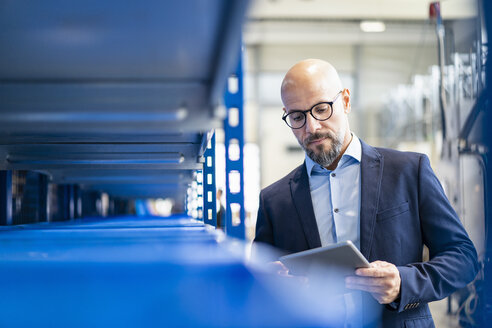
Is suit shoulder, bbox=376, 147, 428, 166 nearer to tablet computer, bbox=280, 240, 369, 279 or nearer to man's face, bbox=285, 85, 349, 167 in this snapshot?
man's face, bbox=285, 85, 349, 167

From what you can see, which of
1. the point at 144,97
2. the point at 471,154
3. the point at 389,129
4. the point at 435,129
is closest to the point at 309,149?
the point at 144,97

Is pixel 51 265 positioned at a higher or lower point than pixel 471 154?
lower

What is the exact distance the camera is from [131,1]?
527 mm

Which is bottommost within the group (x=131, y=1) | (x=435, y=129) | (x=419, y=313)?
(x=419, y=313)

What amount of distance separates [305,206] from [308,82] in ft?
1.22

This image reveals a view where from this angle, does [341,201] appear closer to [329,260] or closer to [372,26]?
[329,260]

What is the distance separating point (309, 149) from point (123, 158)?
564 millimetres

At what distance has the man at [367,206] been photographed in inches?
53.1

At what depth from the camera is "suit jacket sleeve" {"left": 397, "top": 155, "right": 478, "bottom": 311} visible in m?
1.28

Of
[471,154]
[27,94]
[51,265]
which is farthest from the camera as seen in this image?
[471,154]

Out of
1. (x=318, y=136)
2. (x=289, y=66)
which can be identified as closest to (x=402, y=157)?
(x=318, y=136)

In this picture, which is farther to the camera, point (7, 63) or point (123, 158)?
point (123, 158)

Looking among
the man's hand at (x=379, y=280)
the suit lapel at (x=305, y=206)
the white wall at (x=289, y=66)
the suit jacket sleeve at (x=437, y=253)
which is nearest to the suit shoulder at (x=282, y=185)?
the suit lapel at (x=305, y=206)

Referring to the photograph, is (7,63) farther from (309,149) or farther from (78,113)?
(309,149)
